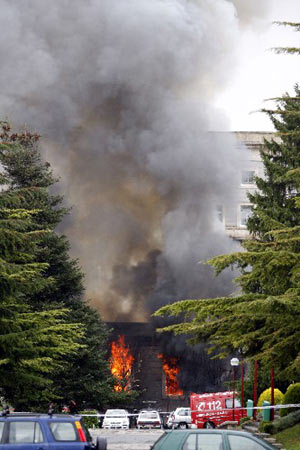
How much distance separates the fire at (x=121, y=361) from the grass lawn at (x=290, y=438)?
38.9m

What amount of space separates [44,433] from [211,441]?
2.95m

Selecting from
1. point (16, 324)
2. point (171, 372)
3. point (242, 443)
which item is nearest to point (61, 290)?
point (16, 324)

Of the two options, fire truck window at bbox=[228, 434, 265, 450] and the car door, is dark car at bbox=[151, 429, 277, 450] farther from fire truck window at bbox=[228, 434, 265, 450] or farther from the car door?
the car door

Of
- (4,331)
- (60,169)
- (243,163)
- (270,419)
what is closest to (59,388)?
(270,419)

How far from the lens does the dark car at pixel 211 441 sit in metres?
12.0

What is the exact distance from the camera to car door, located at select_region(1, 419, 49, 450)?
12.9 m

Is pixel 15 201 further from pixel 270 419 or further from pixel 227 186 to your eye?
pixel 227 186

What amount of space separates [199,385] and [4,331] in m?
38.5

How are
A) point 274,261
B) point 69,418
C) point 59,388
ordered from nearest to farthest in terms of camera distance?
point 69,418 → point 274,261 → point 59,388

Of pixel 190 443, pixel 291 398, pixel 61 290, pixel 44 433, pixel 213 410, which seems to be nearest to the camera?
pixel 190 443

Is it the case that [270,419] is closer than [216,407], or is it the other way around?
[270,419]

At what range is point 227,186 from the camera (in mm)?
54156

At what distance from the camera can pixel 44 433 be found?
1295 cm

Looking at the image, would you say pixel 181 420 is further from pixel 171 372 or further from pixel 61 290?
pixel 171 372
